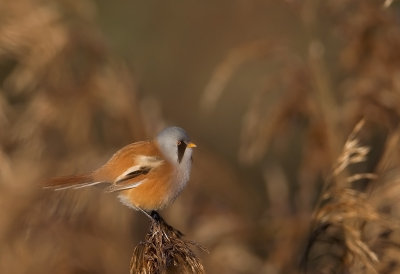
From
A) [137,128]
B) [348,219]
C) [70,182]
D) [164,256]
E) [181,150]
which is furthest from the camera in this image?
[137,128]

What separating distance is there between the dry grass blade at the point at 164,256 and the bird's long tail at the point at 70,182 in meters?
0.99

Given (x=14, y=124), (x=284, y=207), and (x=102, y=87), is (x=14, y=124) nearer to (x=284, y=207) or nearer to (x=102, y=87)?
(x=102, y=87)

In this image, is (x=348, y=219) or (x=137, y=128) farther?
(x=137, y=128)

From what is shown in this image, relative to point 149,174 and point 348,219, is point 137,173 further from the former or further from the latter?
point 348,219

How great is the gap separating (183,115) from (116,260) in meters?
6.38

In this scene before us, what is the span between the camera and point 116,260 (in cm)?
477

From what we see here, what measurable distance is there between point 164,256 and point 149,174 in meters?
1.19

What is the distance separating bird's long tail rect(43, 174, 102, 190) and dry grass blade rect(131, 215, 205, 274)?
0.99m

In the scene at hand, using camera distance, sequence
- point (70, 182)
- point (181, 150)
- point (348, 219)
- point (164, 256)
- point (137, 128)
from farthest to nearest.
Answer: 1. point (137, 128)
2. point (181, 150)
3. point (70, 182)
4. point (348, 219)
5. point (164, 256)

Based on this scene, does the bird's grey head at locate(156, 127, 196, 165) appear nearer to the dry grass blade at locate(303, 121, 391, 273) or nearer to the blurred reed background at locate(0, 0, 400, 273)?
the blurred reed background at locate(0, 0, 400, 273)

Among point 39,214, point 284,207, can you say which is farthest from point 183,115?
point 39,214

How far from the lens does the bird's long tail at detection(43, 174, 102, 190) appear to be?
395 cm

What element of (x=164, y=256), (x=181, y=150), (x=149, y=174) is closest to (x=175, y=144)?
(x=181, y=150)

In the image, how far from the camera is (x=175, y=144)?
4.09 metres
